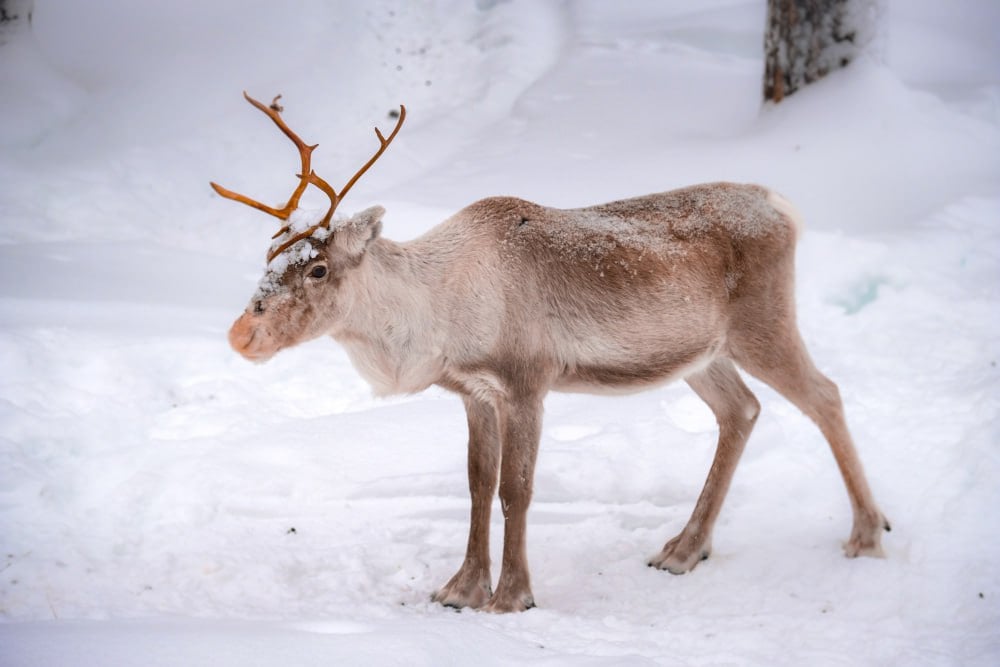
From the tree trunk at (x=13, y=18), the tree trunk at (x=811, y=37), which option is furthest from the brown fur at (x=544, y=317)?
the tree trunk at (x=13, y=18)

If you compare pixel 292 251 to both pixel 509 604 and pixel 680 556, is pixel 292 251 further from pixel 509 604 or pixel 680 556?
pixel 680 556

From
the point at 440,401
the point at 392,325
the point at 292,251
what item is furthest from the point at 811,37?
the point at 292,251

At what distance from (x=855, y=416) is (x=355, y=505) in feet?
9.05

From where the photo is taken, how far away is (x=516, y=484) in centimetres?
385

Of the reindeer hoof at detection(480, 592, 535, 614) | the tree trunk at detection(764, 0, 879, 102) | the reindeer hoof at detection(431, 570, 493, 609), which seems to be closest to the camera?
the reindeer hoof at detection(480, 592, 535, 614)

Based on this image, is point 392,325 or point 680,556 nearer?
point 392,325

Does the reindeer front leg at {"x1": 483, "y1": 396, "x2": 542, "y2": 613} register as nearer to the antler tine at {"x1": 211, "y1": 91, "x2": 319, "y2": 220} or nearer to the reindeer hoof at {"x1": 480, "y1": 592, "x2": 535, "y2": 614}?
the reindeer hoof at {"x1": 480, "y1": 592, "x2": 535, "y2": 614}

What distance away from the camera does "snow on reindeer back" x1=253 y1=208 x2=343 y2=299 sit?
3570 millimetres

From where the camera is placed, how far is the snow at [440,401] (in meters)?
3.64

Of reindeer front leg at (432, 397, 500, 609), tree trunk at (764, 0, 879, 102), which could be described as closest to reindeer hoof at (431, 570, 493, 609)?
reindeer front leg at (432, 397, 500, 609)

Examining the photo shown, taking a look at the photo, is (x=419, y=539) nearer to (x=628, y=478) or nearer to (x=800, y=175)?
(x=628, y=478)

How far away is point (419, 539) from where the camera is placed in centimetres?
443

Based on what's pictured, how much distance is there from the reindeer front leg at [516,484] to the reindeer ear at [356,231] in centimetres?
86

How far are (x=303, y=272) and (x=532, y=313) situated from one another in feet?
3.06
